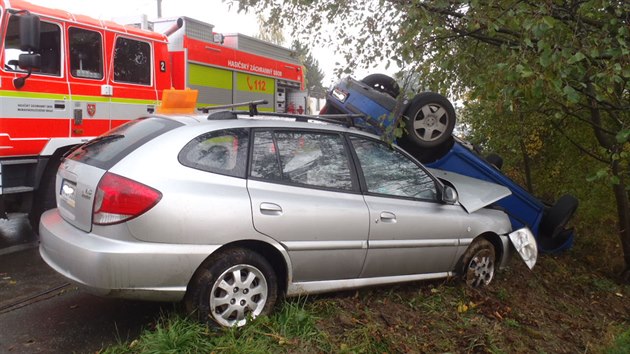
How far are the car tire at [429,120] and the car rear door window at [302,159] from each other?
875mm

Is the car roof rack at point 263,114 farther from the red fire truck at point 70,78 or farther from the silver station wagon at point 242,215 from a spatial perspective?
the red fire truck at point 70,78

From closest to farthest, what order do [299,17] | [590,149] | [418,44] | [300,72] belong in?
[418,44]
[299,17]
[590,149]
[300,72]

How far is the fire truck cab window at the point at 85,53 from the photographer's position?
19.6 ft

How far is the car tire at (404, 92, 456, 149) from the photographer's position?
4.81 m

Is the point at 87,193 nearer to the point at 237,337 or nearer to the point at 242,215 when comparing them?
the point at 242,215

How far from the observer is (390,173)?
445cm

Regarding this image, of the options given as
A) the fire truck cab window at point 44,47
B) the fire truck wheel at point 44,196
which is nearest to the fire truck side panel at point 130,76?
the fire truck cab window at point 44,47

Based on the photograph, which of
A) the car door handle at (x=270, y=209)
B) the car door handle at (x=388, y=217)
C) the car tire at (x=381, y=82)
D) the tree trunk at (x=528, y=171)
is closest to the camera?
the car door handle at (x=270, y=209)

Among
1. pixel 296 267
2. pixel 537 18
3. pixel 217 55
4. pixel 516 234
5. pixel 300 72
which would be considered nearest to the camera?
pixel 537 18

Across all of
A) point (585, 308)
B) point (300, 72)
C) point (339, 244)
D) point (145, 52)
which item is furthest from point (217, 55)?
point (585, 308)

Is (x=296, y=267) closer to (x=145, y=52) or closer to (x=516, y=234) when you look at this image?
(x=516, y=234)

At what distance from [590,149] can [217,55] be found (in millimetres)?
5508

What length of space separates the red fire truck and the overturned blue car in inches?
101

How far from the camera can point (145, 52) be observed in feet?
22.6
